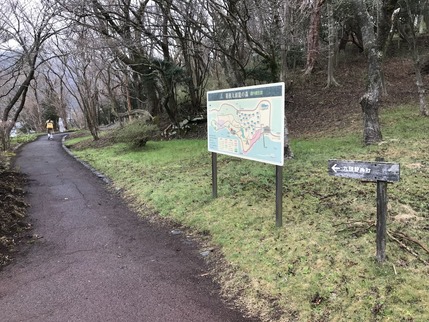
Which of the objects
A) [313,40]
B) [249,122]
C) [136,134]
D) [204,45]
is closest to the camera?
[249,122]

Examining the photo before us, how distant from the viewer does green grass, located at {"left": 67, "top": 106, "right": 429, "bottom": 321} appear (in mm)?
2892

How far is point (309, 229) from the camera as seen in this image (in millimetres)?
4129

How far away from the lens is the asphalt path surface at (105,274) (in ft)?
10.3

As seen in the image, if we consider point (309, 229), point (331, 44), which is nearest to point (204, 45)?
point (309, 229)

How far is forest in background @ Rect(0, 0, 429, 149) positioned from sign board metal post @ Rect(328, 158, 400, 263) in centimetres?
485

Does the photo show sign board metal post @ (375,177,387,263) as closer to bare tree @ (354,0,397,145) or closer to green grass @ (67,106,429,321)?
green grass @ (67,106,429,321)

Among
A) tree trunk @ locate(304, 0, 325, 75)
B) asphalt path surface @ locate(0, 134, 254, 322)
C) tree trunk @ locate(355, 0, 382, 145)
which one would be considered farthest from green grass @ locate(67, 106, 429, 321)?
tree trunk @ locate(304, 0, 325, 75)

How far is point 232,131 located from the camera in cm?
511

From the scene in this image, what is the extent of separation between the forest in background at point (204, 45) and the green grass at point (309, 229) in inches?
111

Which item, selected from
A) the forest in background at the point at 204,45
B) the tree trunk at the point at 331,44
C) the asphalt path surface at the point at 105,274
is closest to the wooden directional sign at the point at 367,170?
the asphalt path surface at the point at 105,274

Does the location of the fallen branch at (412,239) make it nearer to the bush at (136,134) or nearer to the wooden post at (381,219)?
the wooden post at (381,219)

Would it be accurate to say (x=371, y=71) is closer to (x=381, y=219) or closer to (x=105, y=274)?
(x=381, y=219)

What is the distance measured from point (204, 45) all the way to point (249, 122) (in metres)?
3.81

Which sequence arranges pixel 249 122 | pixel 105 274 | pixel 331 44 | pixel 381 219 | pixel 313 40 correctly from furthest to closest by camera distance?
pixel 313 40 → pixel 331 44 → pixel 249 122 → pixel 105 274 → pixel 381 219
